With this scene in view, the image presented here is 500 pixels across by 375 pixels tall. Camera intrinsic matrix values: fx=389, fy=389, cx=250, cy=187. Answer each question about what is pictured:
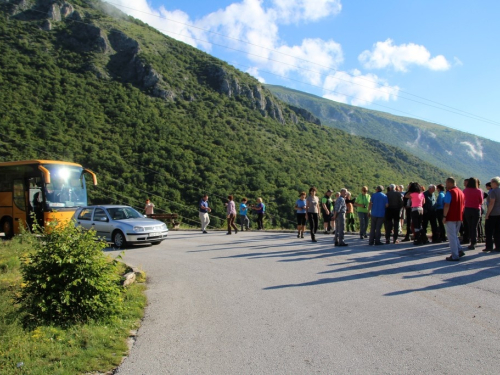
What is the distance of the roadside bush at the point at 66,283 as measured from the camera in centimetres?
509

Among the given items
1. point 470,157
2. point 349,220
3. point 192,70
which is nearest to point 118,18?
point 192,70

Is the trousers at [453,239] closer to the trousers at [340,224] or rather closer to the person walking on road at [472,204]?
the person walking on road at [472,204]

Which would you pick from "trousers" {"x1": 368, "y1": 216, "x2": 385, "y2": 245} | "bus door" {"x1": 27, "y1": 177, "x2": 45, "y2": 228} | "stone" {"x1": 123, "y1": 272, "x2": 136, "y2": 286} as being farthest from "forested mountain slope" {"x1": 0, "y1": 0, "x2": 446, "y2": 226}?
"stone" {"x1": 123, "y1": 272, "x2": 136, "y2": 286}

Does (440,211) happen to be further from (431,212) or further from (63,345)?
(63,345)

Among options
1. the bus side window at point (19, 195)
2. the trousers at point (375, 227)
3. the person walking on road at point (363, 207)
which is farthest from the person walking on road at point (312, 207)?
the bus side window at point (19, 195)

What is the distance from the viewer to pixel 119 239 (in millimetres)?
13602

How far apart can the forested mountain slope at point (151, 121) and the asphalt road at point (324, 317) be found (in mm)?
27199

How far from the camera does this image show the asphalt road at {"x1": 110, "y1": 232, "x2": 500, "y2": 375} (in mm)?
3920

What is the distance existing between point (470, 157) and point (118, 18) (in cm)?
17725

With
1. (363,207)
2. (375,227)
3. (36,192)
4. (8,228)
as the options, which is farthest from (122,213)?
(375,227)

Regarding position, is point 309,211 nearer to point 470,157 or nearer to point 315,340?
point 315,340

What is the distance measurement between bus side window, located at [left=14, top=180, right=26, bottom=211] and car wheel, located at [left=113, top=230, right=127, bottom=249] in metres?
5.46

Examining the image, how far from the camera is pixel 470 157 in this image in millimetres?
191750

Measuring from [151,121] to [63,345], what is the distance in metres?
54.3
